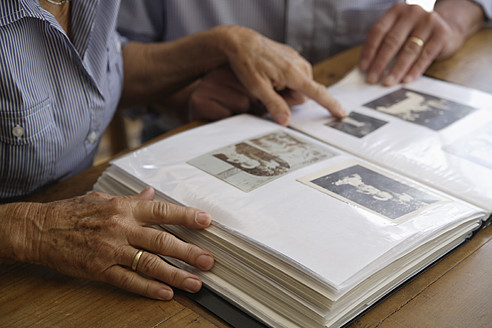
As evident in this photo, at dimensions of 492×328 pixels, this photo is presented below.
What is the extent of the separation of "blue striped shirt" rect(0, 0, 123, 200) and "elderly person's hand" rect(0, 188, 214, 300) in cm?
18

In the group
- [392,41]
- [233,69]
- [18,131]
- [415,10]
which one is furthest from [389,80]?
[18,131]

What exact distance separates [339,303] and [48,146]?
22.6 inches

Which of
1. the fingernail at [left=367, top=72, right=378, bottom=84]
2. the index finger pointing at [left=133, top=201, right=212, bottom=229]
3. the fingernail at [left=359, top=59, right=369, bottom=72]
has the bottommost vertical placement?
the index finger pointing at [left=133, top=201, right=212, bottom=229]

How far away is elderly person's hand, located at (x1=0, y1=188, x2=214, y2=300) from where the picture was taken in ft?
1.96

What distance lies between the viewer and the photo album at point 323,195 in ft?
1.79

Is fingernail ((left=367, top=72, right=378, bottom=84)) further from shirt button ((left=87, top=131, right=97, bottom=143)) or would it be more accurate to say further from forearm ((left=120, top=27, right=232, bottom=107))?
shirt button ((left=87, top=131, right=97, bottom=143))

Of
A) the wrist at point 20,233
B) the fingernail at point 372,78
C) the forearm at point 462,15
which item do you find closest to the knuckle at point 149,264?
the wrist at point 20,233

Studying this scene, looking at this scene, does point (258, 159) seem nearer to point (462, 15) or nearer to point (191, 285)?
point (191, 285)

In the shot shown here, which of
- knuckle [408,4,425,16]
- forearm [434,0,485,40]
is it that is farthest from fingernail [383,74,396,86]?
forearm [434,0,485,40]

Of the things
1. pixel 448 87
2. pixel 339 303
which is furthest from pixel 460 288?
pixel 448 87

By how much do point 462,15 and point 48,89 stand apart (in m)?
1.14

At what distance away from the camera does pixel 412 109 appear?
978 mm

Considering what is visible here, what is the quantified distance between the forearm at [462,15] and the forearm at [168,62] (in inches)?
27.3

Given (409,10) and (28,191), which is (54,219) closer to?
(28,191)
